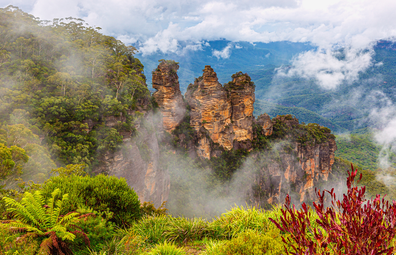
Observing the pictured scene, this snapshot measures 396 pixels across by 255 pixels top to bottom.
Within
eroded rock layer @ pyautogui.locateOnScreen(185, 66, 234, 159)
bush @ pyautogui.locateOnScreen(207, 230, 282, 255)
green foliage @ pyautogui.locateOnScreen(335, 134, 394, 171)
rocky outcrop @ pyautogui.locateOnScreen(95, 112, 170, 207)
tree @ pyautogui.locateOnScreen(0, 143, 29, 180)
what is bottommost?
green foliage @ pyautogui.locateOnScreen(335, 134, 394, 171)

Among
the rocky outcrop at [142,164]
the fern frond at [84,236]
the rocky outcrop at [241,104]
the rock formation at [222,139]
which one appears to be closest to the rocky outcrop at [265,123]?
the rock formation at [222,139]

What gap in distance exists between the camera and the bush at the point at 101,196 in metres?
6.41

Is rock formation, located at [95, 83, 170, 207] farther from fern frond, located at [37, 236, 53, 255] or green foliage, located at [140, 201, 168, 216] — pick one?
fern frond, located at [37, 236, 53, 255]

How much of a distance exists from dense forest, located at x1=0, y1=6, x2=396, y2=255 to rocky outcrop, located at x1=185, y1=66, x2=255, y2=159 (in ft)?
8.09

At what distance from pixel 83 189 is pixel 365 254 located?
24.7 feet

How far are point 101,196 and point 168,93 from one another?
1077 inches

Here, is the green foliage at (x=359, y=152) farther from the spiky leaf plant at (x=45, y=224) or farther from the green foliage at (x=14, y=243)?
the green foliage at (x=14, y=243)

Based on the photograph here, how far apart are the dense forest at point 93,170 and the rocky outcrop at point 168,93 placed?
196 cm

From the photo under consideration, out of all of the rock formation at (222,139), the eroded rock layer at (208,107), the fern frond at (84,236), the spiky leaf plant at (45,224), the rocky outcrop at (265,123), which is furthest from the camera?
the rocky outcrop at (265,123)

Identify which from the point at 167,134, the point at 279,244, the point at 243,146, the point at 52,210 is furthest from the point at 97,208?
the point at 243,146

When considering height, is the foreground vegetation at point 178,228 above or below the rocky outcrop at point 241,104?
below

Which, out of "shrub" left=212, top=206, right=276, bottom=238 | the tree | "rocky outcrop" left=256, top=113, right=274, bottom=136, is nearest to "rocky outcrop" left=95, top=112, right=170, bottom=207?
the tree

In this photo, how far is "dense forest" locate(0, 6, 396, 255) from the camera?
5012 millimetres

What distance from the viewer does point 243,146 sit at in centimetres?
4084
